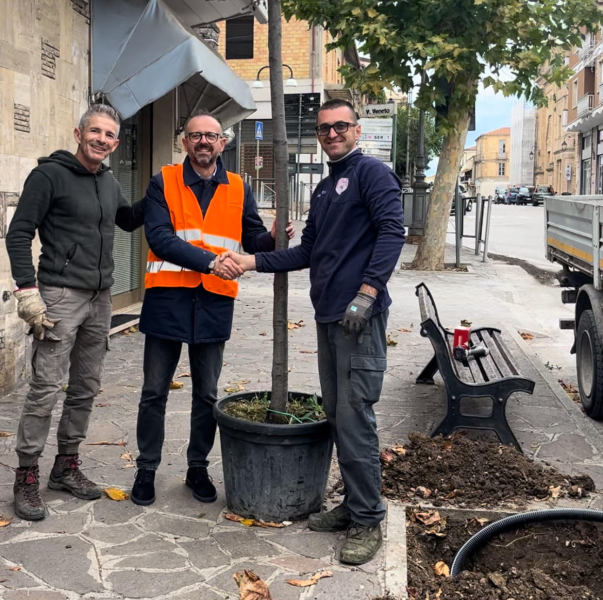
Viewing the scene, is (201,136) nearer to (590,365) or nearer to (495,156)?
(590,365)

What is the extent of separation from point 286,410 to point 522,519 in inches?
50.3

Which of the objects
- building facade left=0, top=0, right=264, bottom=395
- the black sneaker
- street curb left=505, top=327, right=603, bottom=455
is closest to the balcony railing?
Answer: building facade left=0, top=0, right=264, bottom=395

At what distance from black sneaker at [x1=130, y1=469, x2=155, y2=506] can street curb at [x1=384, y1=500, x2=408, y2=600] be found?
126 cm

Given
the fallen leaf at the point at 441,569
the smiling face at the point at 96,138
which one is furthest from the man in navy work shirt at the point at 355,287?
the smiling face at the point at 96,138

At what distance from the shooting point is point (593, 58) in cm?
5338

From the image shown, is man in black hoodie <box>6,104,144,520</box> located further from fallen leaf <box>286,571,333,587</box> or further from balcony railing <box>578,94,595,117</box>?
balcony railing <box>578,94,595,117</box>

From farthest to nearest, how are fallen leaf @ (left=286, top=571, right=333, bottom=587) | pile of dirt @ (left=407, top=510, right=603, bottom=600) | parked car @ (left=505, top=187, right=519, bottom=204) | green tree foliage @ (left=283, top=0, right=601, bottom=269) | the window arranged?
1. parked car @ (left=505, top=187, right=519, bottom=204)
2. the window
3. green tree foliage @ (left=283, top=0, right=601, bottom=269)
4. fallen leaf @ (left=286, top=571, right=333, bottom=587)
5. pile of dirt @ (left=407, top=510, right=603, bottom=600)

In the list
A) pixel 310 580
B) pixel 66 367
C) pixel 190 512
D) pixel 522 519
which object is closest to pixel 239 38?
pixel 66 367

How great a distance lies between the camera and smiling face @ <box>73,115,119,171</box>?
3982 mm

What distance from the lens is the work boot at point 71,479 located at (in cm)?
428

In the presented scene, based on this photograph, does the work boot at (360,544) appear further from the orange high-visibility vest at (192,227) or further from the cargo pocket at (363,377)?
the orange high-visibility vest at (192,227)

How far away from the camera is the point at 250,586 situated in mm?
3340

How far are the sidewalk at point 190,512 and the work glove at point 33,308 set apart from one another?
99 centimetres

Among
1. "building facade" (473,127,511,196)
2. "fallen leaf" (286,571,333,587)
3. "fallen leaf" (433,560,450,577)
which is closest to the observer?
"fallen leaf" (286,571,333,587)
